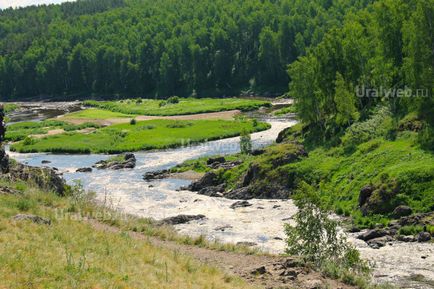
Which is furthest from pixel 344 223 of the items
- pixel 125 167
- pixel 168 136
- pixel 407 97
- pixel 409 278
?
pixel 168 136

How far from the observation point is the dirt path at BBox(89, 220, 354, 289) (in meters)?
27.7

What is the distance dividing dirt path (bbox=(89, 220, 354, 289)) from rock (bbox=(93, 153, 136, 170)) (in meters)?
52.0

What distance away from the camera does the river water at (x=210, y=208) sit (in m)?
38.7

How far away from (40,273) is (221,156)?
210 feet

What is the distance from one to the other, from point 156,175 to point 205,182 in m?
10.9

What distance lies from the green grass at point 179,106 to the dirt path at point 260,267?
121515 mm

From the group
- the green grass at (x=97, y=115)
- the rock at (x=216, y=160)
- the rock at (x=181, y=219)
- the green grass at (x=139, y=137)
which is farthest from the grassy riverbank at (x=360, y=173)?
the green grass at (x=97, y=115)

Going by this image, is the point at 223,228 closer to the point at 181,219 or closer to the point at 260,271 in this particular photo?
the point at 181,219

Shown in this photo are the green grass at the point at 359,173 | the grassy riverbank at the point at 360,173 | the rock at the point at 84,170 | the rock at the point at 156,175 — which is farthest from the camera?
the rock at the point at 84,170

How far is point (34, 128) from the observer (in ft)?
451

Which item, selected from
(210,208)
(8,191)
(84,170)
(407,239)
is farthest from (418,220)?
(84,170)

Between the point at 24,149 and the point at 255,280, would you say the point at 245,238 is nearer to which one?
the point at 255,280

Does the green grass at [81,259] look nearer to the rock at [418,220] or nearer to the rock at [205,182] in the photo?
the rock at [418,220]

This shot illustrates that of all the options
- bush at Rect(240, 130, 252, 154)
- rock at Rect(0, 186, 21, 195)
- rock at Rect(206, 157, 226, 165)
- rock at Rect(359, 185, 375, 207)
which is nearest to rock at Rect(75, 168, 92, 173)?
rock at Rect(206, 157, 226, 165)
